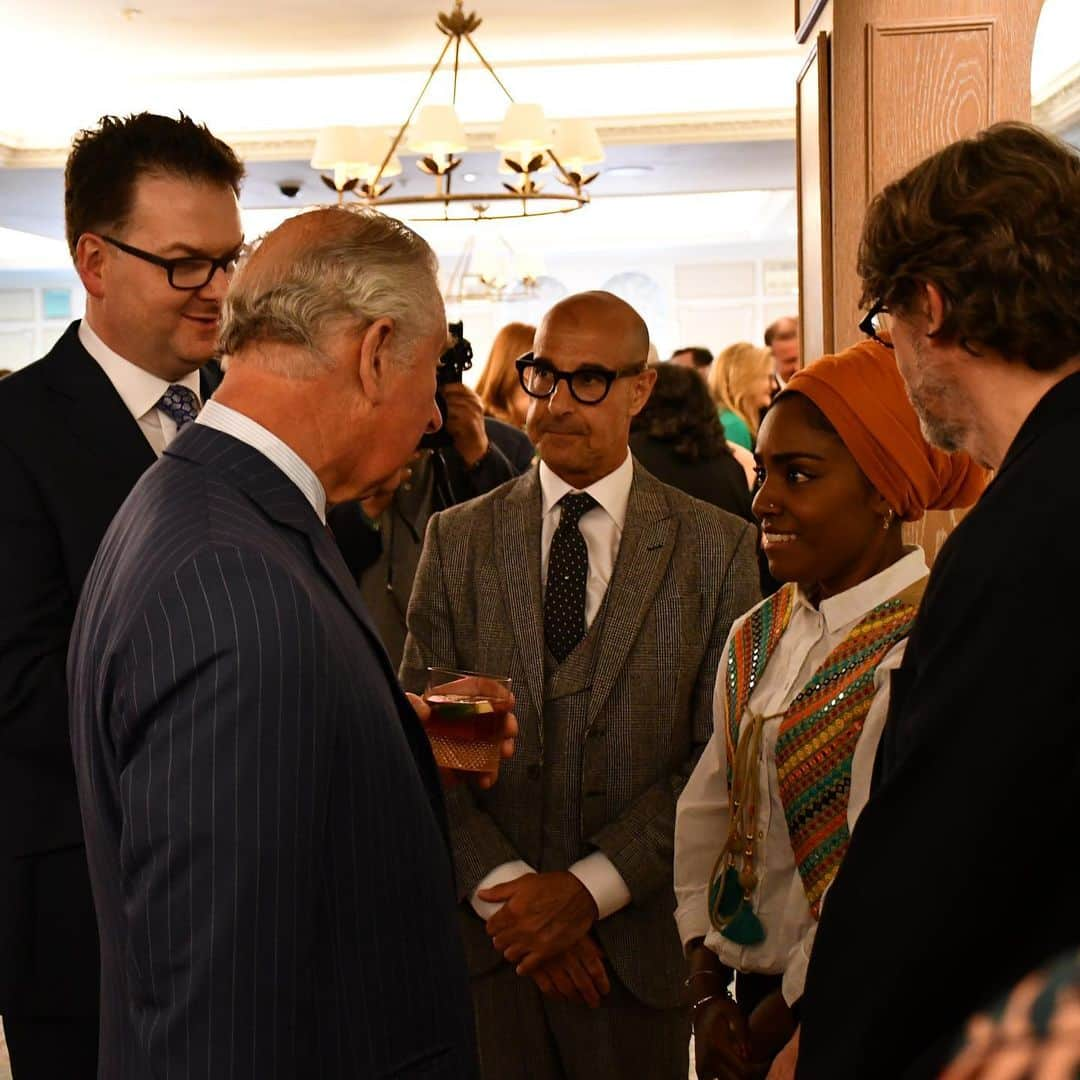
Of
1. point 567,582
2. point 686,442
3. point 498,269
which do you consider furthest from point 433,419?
point 498,269

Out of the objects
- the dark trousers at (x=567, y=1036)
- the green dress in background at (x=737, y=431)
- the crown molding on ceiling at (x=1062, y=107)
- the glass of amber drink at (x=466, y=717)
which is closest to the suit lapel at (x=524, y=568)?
the glass of amber drink at (x=466, y=717)

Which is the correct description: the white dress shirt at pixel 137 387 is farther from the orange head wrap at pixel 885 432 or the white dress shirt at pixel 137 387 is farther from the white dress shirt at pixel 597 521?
the orange head wrap at pixel 885 432

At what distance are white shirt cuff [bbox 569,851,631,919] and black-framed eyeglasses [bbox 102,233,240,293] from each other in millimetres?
1089

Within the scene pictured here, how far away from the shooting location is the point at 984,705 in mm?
1084

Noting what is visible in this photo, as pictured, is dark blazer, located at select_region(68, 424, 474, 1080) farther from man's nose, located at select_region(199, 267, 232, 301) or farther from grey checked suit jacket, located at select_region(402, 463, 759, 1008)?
grey checked suit jacket, located at select_region(402, 463, 759, 1008)

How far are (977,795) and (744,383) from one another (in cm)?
536

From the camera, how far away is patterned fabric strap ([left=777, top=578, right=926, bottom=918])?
1.70 m

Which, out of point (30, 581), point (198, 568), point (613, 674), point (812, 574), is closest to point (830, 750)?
point (812, 574)

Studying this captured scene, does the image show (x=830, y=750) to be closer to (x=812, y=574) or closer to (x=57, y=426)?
(x=812, y=574)

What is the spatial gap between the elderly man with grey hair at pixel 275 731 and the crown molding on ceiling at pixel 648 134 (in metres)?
7.52

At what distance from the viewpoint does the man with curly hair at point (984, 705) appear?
3.51 ft

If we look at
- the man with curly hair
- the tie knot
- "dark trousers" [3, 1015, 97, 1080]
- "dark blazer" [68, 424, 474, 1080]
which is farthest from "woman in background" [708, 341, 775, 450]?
"dark blazer" [68, 424, 474, 1080]

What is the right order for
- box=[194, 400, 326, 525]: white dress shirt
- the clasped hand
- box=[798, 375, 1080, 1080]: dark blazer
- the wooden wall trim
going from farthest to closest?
the wooden wall trim → the clasped hand → box=[194, 400, 326, 525]: white dress shirt → box=[798, 375, 1080, 1080]: dark blazer

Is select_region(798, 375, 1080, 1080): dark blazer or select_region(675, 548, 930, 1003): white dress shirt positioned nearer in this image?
select_region(798, 375, 1080, 1080): dark blazer
